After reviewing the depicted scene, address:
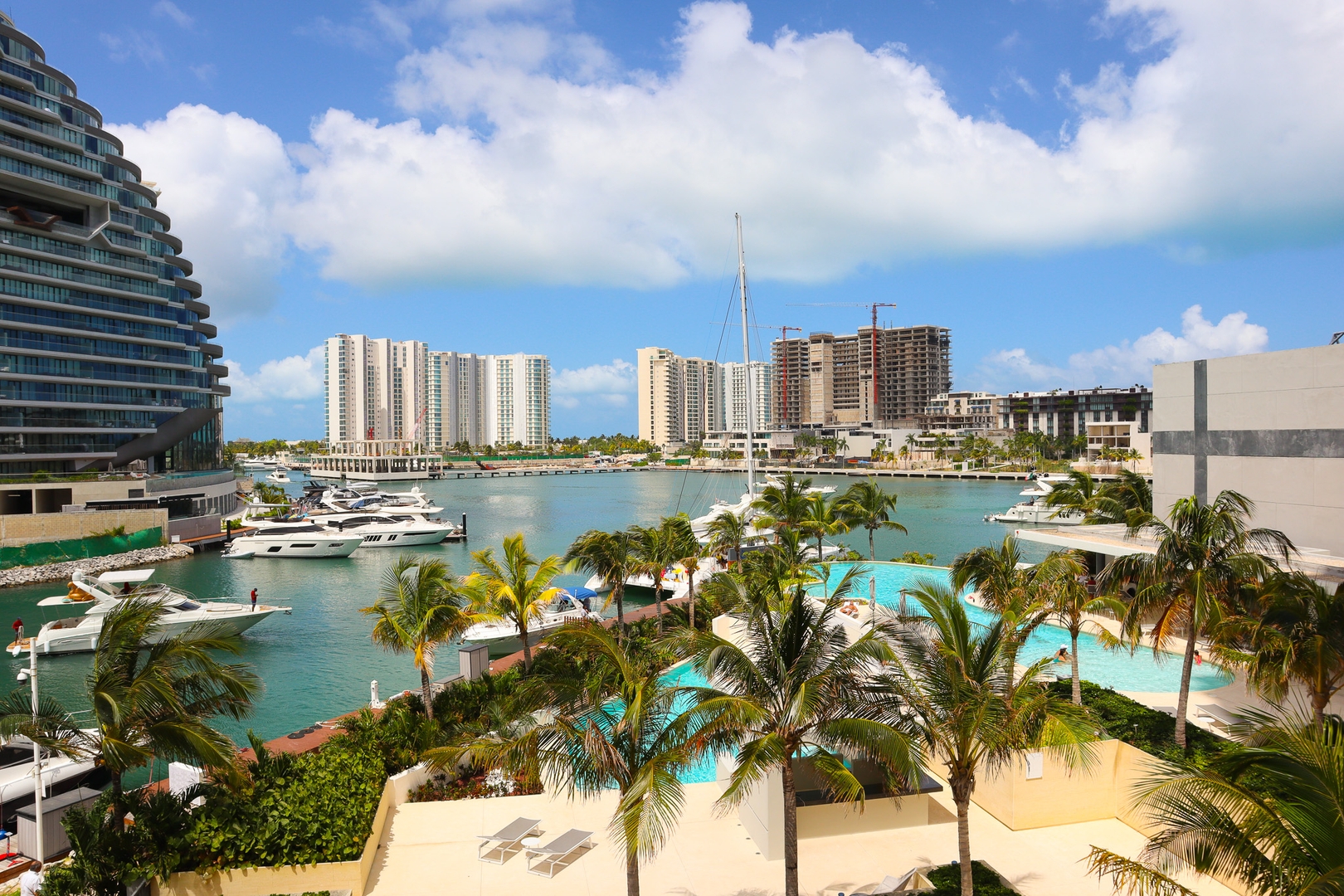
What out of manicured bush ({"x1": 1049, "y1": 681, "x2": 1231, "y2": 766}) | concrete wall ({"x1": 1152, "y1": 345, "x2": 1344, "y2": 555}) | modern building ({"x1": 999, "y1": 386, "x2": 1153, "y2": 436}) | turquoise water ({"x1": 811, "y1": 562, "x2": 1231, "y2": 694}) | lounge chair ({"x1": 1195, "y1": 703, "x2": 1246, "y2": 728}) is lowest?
turquoise water ({"x1": 811, "y1": 562, "x2": 1231, "y2": 694})

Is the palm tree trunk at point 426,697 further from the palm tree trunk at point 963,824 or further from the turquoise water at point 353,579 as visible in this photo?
the palm tree trunk at point 963,824

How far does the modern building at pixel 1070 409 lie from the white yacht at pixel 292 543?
14217 cm

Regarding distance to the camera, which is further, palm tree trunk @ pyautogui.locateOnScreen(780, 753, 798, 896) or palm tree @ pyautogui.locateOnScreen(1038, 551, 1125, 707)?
palm tree @ pyautogui.locateOnScreen(1038, 551, 1125, 707)

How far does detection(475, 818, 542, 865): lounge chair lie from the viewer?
12273 millimetres

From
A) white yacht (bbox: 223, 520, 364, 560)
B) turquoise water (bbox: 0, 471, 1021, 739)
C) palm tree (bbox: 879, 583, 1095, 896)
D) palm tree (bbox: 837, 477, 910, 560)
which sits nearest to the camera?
palm tree (bbox: 879, 583, 1095, 896)

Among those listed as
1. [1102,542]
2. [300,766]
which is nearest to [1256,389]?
[1102,542]

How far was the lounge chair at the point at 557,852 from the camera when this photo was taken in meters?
11.8

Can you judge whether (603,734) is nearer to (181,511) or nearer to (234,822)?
(234,822)

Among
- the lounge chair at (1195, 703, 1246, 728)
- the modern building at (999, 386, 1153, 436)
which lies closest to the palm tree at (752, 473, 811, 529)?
the lounge chair at (1195, 703, 1246, 728)

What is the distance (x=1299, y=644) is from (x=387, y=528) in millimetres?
64116

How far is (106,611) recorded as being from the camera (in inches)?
1227

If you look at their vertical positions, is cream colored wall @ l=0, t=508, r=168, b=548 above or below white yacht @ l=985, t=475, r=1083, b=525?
above

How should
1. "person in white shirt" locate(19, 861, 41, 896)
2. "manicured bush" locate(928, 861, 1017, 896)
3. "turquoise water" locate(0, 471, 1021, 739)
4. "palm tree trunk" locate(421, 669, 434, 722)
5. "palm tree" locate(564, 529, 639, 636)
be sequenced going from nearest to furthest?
"person in white shirt" locate(19, 861, 41, 896) < "manicured bush" locate(928, 861, 1017, 896) < "palm tree trunk" locate(421, 669, 434, 722) < "palm tree" locate(564, 529, 639, 636) < "turquoise water" locate(0, 471, 1021, 739)

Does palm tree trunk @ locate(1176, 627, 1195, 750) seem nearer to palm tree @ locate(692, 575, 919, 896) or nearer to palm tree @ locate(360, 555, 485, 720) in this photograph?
palm tree @ locate(692, 575, 919, 896)
